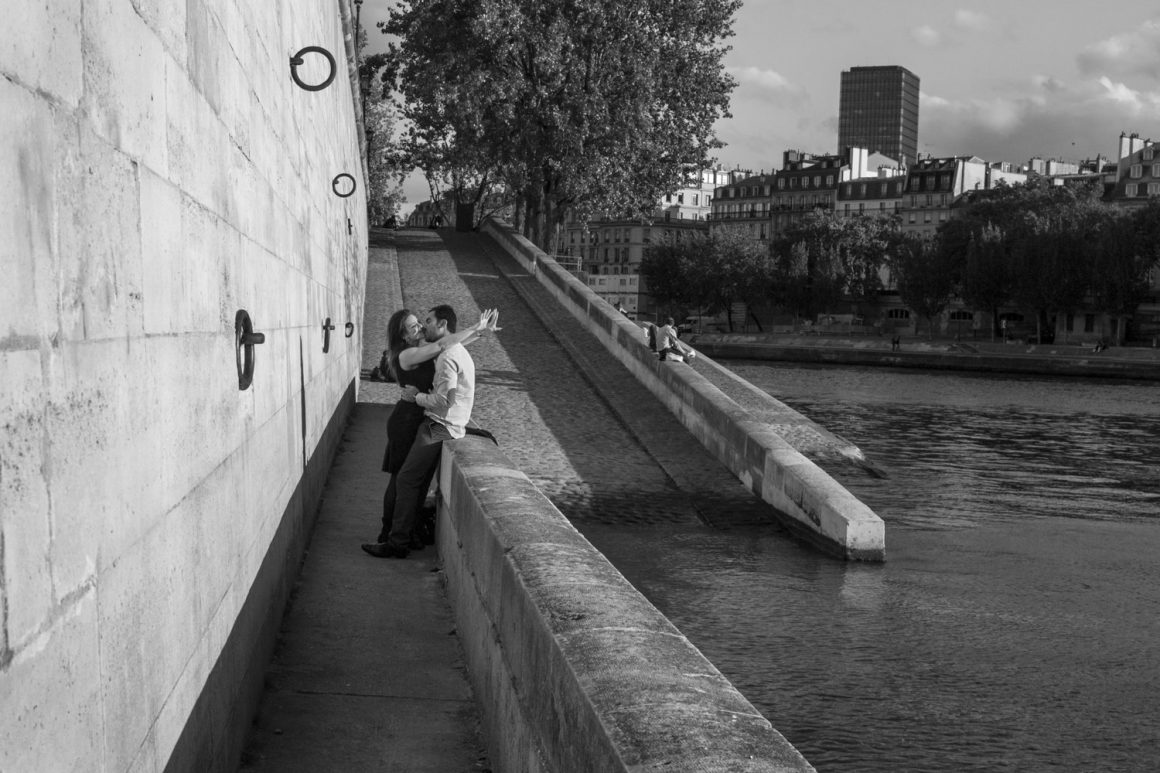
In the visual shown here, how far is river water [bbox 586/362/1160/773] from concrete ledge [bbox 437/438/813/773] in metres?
3.05

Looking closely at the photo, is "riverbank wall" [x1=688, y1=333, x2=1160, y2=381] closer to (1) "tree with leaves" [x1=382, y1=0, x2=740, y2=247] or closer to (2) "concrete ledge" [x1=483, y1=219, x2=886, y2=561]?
(1) "tree with leaves" [x1=382, y1=0, x2=740, y2=247]

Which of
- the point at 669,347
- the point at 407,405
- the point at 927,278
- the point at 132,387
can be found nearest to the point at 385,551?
the point at 407,405

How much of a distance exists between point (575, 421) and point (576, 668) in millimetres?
14984

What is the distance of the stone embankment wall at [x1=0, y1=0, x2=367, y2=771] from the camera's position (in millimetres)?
2023

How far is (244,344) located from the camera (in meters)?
4.71

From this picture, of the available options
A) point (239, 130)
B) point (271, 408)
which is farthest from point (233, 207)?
point (271, 408)

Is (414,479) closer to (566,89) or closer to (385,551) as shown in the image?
(385,551)

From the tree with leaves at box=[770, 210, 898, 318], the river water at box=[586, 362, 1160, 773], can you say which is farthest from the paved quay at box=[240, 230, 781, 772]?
the tree with leaves at box=[770, 210, 898, 318]

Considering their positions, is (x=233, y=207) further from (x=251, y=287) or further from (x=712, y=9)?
(x=712, y=9)

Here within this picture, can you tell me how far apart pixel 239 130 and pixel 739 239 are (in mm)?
99085

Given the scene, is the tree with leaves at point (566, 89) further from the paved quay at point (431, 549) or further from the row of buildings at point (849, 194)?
the row of buildings at point (849, 194)

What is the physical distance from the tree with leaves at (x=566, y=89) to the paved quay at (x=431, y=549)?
4569 mm

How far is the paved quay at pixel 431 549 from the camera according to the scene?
5.39 m

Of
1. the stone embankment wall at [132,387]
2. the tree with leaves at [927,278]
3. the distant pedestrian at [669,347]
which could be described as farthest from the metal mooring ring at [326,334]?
the tree with leaves at [927,278]
